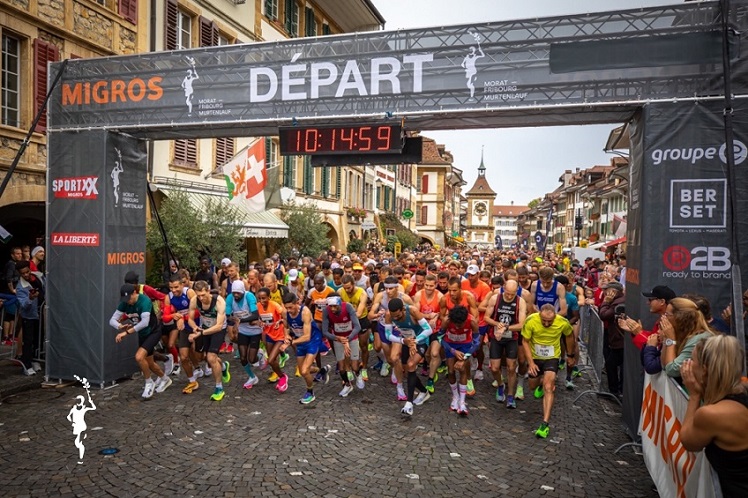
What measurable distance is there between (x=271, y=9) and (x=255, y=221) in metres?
9.82

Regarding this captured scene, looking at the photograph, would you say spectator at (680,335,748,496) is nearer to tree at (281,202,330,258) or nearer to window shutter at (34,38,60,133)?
window shutter at (34,38,60,133)

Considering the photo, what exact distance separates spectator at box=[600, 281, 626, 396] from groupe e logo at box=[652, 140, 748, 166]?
2.75 metres

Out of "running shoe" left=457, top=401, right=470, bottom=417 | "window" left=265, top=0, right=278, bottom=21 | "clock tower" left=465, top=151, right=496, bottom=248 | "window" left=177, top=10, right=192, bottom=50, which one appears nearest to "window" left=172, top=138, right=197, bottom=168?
"window" left=177, top=10, right=192, bottom=50

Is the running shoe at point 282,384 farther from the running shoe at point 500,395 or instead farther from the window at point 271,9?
the window at point 271,9

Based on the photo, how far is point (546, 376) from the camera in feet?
22.1

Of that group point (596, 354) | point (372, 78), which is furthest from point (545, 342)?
point (372, 78)

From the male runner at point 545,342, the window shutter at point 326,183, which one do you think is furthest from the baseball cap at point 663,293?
the window shutter at point 326,183

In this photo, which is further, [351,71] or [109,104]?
[109,104]

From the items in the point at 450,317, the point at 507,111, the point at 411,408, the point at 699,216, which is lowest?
the point at 411,408

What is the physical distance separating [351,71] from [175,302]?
469cm

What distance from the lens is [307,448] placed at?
5957 mm

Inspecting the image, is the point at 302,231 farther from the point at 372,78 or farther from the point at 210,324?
the point at 372,78

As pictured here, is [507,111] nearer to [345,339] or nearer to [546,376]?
[546,376]

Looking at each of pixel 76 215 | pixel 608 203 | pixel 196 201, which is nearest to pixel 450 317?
pixel 76 215
